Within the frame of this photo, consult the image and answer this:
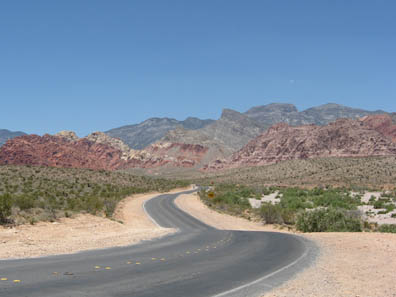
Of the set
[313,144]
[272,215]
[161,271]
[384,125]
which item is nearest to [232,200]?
[272,215]

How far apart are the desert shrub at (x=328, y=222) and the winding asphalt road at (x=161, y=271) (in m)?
7.68

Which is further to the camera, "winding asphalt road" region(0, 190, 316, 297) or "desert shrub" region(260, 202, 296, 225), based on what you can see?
"desert shrub" region(260, 202, 296, 225)

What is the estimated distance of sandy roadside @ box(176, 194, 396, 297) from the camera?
8992 millimetres

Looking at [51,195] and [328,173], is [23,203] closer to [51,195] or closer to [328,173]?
[51,195]

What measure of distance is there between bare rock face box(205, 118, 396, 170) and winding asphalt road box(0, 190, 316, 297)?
124590 mm

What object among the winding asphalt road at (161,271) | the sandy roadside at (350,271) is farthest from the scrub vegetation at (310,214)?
the winding asphalt road at (161,271)

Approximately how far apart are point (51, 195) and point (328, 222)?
27059mm

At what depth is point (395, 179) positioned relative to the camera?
252 ft

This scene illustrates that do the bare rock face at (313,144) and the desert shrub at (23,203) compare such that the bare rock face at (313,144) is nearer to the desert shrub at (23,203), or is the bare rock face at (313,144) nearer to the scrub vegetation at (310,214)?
the scrub vegetation at (310,214)

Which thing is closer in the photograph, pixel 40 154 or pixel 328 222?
pixel 328 222

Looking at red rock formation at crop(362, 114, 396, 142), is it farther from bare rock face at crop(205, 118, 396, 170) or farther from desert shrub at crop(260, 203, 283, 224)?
desert shrub at crop(260, 203, 283, 224)

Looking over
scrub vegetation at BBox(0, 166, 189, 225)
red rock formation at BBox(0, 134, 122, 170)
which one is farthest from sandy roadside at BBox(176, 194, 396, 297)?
red rock formation at BBox(0, 134, 122, 170)

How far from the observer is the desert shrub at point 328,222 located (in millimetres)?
22891

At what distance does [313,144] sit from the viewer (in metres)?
142
